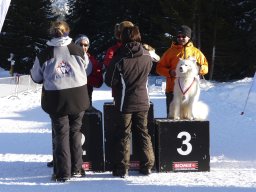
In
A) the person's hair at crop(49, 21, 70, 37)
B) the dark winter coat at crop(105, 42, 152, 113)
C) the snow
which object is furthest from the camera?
the dark winter coat at crop(105, 42, 152, 113)

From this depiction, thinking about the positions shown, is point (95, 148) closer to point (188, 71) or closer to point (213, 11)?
point (188, 71)

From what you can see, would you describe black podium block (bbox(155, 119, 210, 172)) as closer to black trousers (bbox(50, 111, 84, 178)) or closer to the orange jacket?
the orange jacket

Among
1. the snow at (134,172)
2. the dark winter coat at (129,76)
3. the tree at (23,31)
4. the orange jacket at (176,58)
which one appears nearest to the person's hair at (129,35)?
the dark winter coat at (129,76)

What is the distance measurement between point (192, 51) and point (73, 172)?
235cm

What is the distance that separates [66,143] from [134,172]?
1.08 metres

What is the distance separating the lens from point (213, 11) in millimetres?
31438

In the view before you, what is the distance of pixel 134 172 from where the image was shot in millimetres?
6188

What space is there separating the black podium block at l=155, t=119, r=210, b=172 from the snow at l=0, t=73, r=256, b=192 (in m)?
0.15

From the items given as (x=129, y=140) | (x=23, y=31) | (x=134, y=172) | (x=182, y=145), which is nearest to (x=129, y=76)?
(x=129, y=140)

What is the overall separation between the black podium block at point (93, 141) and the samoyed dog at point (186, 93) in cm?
104

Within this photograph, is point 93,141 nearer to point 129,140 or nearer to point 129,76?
point 129,140

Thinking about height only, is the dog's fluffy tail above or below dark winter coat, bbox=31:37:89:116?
below

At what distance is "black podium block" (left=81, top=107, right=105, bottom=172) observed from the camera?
607 cm

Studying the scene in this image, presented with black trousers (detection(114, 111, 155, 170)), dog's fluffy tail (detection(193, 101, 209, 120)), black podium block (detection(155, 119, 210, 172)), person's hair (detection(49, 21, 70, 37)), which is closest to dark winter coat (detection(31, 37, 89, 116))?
person's hair (detection(49, 21, 70, 37))
